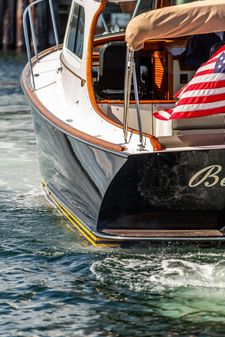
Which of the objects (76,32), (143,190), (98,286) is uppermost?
(76,32)

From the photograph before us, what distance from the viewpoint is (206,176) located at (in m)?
8.34

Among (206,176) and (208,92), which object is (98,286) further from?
(208,92)

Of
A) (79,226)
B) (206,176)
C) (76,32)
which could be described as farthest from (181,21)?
(76,32)

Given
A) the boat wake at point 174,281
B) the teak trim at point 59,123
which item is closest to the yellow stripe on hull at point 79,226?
the boat wake at point 174,281

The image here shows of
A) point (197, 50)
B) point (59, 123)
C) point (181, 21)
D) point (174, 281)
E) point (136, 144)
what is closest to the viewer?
point (181, 21)

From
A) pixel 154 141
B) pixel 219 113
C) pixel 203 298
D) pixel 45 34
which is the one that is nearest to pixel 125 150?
pixel 154 141

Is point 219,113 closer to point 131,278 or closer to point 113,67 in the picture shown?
point 131,278

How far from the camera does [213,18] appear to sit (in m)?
7.95

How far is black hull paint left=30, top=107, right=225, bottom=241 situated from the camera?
27.1 feet

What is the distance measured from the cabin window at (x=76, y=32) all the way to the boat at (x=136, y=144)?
47 millimetres

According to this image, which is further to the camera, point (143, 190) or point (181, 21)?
point (143, 190)

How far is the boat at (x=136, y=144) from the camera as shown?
8.19m

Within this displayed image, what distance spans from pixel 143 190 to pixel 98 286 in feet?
2.89

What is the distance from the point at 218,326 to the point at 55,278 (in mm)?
1713
